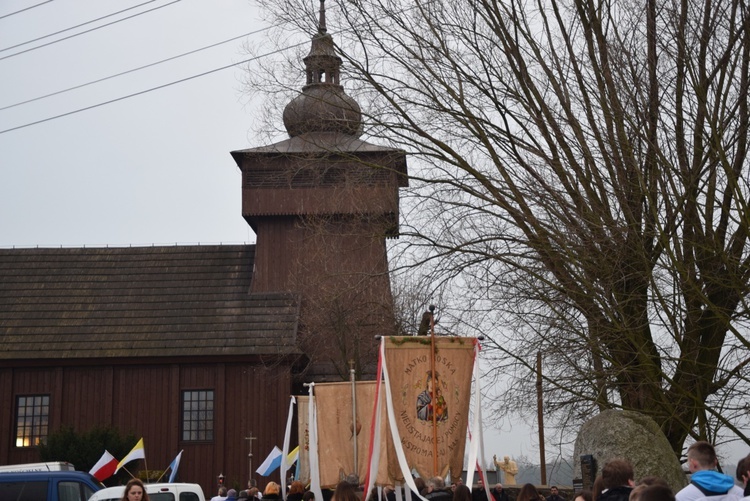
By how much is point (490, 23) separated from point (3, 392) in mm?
28528

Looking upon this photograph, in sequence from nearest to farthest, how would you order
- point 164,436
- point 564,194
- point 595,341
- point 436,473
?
point 436,473
point 595,341
point 564,194
point 164,436

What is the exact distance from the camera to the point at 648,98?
14.7 metres

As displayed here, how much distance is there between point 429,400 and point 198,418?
27.9 metres

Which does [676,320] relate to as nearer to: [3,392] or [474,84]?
[474,84]

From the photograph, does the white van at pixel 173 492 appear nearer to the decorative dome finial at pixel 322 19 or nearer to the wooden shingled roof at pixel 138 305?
the decorative dome finial at pixel 322 19

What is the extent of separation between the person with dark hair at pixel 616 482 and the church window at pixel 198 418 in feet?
103

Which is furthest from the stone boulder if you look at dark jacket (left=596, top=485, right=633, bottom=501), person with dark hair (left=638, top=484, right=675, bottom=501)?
person with dark hair (left=638, top=484, right=675, bottom=501)

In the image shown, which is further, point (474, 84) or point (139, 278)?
point (139, 278)

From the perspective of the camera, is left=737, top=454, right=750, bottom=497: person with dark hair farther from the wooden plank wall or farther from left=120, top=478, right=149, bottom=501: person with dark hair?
the wooden plank wall

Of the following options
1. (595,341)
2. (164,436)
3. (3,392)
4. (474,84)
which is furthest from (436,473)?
(3,392)

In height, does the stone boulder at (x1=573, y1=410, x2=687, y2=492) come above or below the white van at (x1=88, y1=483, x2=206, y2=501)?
above

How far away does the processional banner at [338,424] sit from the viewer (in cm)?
1625

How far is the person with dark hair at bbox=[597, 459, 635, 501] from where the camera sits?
8.40 m

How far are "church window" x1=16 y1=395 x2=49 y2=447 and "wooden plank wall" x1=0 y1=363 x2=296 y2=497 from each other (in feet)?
0.84
